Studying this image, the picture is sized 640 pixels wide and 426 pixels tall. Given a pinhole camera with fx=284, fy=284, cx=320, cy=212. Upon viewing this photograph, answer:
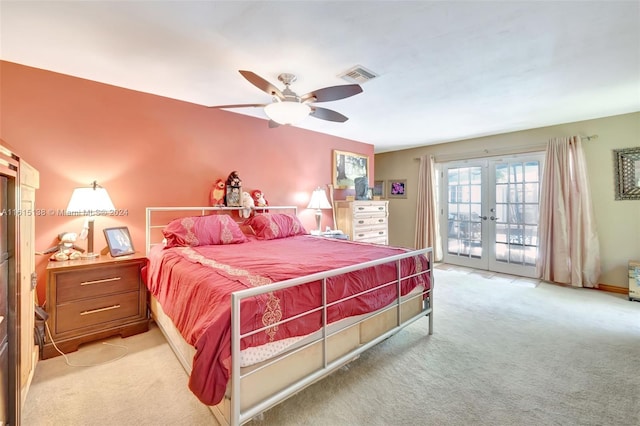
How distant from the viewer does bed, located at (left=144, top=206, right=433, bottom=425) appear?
125cm

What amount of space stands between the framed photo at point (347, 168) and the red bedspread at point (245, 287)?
7.92ft

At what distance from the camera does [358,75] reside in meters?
2.55

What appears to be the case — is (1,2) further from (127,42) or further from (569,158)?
(569,158)

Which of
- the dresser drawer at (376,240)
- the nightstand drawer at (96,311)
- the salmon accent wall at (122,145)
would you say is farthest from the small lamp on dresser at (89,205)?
the dresser drawer at (376,240)

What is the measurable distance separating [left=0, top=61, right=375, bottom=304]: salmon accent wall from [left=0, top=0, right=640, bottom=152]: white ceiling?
0.21 m

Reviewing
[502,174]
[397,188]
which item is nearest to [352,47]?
[502,174]

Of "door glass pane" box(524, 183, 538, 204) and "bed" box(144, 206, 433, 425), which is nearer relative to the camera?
"bed" box(144, 206, 433, 425)

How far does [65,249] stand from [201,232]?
1.10 m

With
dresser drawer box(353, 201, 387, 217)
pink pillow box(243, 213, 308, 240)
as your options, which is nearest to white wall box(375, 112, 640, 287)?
dresser drawer box(353, 201, 387, 217)

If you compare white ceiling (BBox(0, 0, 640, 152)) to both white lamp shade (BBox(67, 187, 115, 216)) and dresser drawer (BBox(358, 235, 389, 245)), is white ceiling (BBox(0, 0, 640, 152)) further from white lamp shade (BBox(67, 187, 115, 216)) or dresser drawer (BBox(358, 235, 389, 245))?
dresser drawer (BBox(358, 235, 389, 245))

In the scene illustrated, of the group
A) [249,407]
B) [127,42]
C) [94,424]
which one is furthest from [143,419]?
[127,42]

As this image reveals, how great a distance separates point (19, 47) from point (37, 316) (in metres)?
2.02

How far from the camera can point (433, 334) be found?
2561 mm

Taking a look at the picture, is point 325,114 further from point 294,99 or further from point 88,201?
point 88,201
